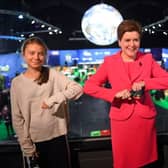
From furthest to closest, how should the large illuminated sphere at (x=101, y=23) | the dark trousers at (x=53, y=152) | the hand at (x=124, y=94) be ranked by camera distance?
the large illuminated sphere at (x=101, y=23), the dark trousers at (x=53, y=152), the hand at (x=124, y=94)

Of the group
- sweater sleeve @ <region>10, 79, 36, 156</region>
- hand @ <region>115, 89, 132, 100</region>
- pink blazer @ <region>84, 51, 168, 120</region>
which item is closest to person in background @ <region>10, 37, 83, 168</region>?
sweater sleeve @ <region>10, 79, 36, 156</region>

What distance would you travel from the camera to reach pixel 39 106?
2121mm

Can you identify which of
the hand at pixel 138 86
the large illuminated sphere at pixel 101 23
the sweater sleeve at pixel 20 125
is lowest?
the sweater sleeve at pixel 20 125

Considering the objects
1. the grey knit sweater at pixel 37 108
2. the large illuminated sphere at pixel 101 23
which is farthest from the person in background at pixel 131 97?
the large illuminated sphere at pixel 101 23

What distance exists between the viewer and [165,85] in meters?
2.02

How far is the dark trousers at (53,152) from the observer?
7.25 ft

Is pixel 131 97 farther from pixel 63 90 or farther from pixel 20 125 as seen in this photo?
pixel 20 125

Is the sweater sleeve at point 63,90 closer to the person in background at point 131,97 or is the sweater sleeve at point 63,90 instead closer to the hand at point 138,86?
the person in background at point 131,97

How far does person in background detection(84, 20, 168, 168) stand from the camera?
6.64ft

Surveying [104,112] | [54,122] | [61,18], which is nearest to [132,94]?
[54,122]

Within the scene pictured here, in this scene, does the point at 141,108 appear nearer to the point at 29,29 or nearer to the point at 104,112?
the point at 104,112

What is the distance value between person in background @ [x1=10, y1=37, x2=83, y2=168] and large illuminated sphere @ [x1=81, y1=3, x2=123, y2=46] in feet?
3.57

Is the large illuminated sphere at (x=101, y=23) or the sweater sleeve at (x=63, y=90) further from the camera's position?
the large illuminated sphere at (x=101, y=23)

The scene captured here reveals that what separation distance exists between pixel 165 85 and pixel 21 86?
889 mm
